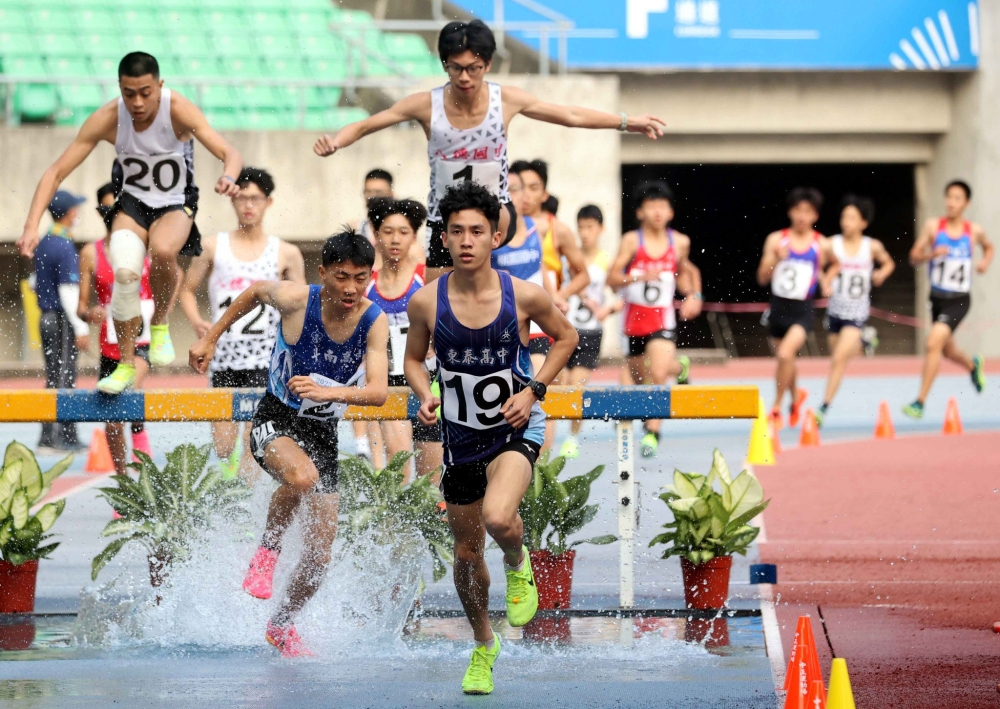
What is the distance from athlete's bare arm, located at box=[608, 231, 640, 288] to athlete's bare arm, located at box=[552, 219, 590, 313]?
1.18 meters

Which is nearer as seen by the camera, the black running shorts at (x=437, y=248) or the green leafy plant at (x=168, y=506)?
the green leafy plant at (x=168, y=506)

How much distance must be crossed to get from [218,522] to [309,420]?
1.06 metres

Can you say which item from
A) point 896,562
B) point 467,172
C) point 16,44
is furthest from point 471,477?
point 16,44

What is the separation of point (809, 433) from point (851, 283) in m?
2.14

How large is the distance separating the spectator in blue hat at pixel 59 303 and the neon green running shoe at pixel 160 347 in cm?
538

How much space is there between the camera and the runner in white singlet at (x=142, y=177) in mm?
7289

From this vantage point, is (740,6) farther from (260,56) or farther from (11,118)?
(11,118)

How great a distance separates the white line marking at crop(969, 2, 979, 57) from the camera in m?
26.3

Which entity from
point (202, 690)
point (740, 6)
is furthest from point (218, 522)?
point (740, 6)

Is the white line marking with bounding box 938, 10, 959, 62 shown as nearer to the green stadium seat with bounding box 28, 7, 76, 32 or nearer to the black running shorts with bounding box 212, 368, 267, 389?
the green stadium seat with bounding box 28, 7, 76, 32

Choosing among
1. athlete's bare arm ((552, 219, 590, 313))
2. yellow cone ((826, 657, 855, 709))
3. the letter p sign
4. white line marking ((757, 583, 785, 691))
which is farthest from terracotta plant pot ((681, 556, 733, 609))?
the letter p sign

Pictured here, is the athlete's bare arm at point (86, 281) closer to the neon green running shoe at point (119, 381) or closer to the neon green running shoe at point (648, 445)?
the neon green running shoe at point (119, 381)

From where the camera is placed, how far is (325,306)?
656cm

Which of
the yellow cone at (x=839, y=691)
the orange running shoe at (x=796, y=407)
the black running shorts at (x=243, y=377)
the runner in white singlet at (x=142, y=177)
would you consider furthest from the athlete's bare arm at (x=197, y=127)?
the orange running shoe at (x=796, y=407)
